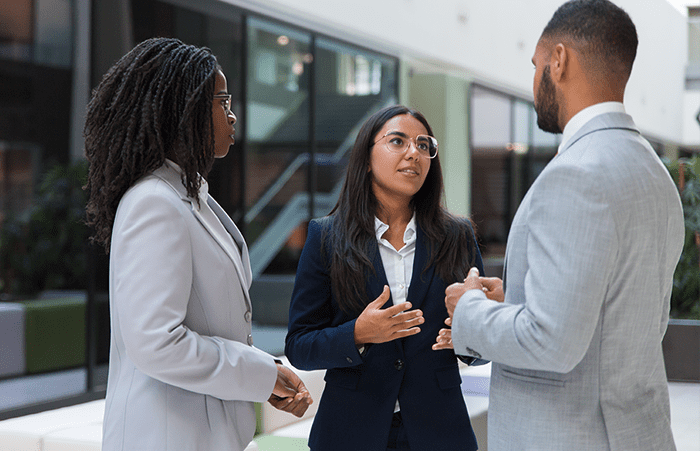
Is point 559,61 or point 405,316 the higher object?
point 559,61

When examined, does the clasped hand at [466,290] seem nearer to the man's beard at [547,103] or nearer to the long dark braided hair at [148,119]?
the man's beard at [547,103]

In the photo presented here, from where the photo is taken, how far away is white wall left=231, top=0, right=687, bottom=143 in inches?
292

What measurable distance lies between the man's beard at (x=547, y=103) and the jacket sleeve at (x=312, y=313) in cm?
77

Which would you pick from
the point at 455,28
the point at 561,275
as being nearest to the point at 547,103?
the point at 561,275

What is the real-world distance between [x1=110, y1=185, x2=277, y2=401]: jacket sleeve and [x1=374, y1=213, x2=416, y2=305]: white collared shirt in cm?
68

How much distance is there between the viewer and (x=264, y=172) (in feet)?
27.2

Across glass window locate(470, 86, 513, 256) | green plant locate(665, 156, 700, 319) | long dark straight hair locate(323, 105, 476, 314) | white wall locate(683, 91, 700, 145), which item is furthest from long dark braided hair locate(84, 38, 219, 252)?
white wall locate(683, 91, 700, 145)

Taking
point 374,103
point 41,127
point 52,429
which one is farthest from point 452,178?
point 52,429

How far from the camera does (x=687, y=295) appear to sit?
716 centimetres

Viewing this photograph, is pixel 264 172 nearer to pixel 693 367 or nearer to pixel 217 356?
pixel 693 367

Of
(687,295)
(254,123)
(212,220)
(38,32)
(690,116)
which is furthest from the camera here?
(690,116)

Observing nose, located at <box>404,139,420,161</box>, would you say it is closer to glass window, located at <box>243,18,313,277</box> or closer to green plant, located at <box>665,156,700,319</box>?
glass window, located at <box>243,18,313,277</box>

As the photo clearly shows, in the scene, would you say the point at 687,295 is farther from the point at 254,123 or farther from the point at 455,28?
the point at 254,123

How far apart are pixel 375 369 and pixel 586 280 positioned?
82cm
